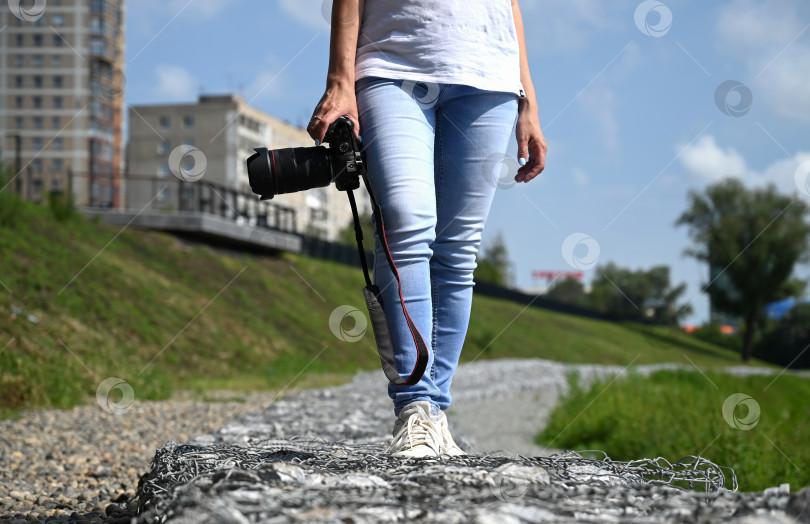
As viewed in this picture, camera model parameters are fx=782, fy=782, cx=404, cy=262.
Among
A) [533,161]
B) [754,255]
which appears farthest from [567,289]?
[533,161]

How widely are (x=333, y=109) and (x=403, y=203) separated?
331 mm

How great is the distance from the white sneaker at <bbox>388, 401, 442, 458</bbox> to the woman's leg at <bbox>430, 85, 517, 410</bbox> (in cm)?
24

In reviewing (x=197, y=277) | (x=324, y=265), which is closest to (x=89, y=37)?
(x=324, y=265)

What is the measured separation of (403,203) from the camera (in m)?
2.23

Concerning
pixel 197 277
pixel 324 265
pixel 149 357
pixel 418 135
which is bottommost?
pixel 418 135

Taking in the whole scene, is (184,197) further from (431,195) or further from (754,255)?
(754,255)

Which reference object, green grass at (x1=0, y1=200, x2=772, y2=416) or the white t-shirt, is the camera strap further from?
green grass at (x1=0, y1=200, x2=772, y2=416)

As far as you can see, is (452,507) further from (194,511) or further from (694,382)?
(694,382)

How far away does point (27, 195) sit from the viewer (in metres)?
16.0

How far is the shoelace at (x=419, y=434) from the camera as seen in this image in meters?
2.12

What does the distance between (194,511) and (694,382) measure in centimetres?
1487

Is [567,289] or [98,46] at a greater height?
[98,46]

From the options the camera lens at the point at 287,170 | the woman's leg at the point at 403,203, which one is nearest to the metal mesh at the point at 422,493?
the woman's leg at the point at 403,203

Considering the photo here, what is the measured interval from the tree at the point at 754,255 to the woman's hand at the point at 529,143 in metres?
38.3
